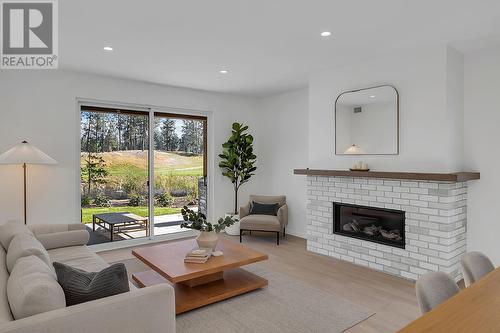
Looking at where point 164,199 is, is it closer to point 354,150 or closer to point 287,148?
point 287,148

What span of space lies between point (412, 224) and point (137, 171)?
162 inches

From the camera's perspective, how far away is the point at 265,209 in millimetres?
5680

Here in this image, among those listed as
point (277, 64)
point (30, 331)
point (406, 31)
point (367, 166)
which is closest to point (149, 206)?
point (277, 64)

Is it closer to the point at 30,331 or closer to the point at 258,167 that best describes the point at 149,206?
the point at 258,167

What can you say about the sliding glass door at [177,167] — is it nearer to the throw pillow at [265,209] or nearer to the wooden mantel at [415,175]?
the throw pillow at [265,209]

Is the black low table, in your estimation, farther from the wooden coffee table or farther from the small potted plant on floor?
the small potted plant on floor

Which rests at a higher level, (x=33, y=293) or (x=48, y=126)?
(x=48, y=126)

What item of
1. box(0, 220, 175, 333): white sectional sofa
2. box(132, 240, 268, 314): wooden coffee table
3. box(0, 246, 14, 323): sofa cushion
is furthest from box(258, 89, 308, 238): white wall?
box(0, 246, 14, 323): sofa cushion

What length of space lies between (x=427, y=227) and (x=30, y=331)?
3660mm

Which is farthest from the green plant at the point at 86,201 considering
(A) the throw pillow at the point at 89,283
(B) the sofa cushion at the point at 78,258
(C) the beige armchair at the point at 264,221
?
(A) the throw pillow at the point at 89,283

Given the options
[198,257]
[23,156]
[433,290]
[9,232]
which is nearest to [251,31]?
[198,257]

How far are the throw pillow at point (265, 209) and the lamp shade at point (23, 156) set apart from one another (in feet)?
10.5

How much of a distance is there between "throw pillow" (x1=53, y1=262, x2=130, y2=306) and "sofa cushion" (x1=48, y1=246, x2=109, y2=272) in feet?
3.32

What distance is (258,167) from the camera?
6.65 m
